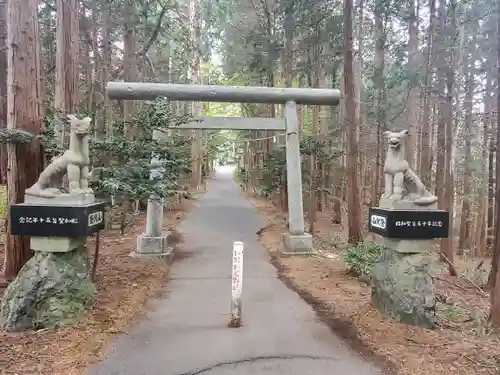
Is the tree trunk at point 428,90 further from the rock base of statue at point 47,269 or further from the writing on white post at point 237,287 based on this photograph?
the rock base of statue at point 47,269

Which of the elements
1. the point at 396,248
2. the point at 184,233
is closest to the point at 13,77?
the point at 396,248

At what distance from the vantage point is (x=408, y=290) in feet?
15.6

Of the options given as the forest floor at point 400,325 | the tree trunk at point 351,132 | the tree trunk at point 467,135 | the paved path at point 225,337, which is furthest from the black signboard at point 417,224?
the tree trunk at point 467,135

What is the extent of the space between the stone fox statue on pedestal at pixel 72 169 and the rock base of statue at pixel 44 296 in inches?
29.5

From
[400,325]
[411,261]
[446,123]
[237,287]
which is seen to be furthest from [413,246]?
[446,123]

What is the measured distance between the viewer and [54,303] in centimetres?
446

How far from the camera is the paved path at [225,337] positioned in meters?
3.73

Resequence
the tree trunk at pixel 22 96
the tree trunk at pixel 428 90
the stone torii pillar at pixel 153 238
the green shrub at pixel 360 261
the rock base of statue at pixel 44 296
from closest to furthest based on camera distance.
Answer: the rock base of statue at pixel 44 296 → the tree trunk at pixel 22 96 → the green shrub at pixel 360 261 → the stone torii pillar at pixel 153 238 → the tree trunk at pixel 428 90

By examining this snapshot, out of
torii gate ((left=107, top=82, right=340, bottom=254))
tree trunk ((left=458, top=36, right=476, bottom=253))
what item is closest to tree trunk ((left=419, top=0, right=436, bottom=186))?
tree trunk ((left=458, top=36, right=476, bottom=253))

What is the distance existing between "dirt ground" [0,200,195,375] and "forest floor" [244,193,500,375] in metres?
2.53

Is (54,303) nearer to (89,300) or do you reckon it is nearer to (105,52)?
(89,300)

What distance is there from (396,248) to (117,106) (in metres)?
14.6

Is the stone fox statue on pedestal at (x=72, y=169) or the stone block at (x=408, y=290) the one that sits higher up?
the stone fox statue on pedestal at (x=72, y=169)

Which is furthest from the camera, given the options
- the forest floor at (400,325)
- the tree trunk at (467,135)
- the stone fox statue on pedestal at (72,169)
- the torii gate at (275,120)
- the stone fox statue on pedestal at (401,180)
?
the tree trunk at (467,135)
